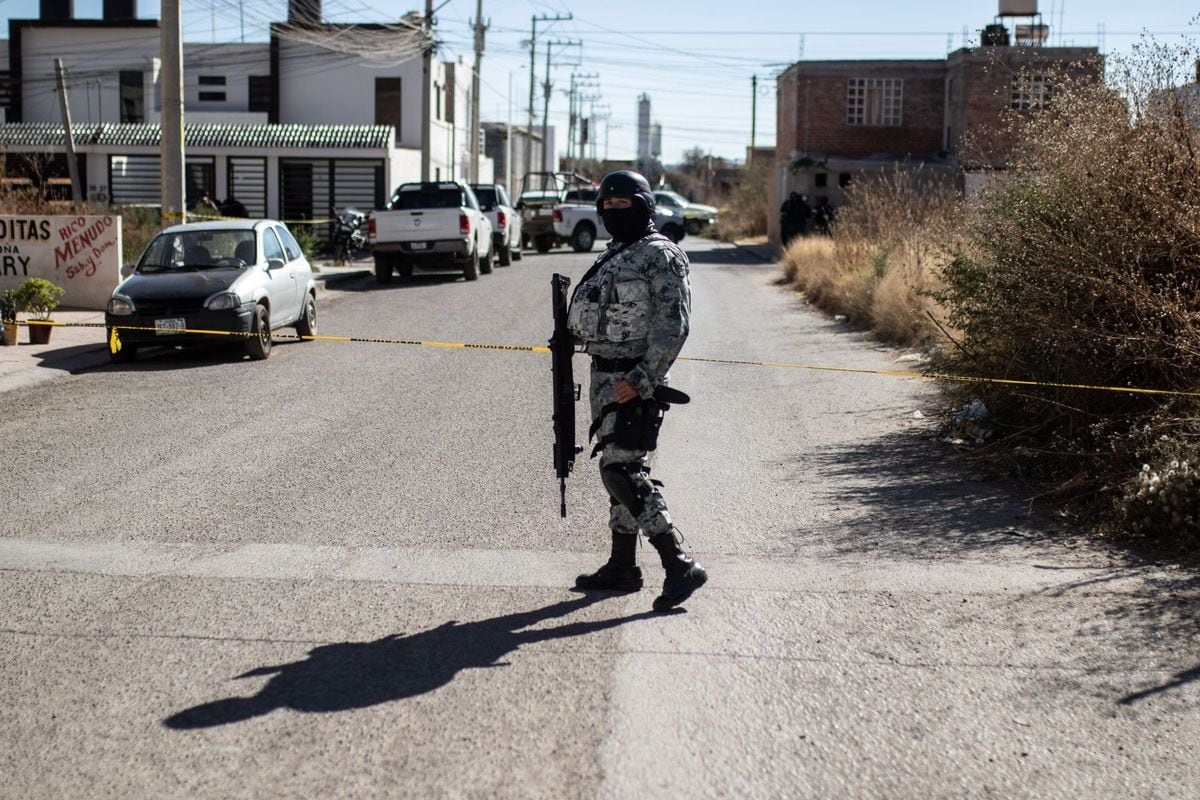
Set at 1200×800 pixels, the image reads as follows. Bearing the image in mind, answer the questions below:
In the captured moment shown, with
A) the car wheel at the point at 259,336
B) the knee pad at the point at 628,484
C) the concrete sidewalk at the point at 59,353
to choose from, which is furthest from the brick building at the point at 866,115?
the knee pad at the point at 628,484

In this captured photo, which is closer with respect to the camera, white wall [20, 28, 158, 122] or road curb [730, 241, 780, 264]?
road curb [730, 241, 780, 264]

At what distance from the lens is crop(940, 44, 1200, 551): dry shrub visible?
764 centimetres

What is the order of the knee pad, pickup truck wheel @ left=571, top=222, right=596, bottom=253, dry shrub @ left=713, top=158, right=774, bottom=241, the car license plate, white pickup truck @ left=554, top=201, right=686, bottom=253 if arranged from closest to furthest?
the knee pad, the car license plate, white pickup truck @ left=554, top=201, right=686, bottom=253, pickup truck wheel @ left=571, top=222, right=596, bottom=253, dry shrub @ left=713, top=158, right=774, bottom=241

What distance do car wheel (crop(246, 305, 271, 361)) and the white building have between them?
28366mm

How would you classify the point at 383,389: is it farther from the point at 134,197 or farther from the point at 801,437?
the point at 134,197

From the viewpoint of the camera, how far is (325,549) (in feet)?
21.9

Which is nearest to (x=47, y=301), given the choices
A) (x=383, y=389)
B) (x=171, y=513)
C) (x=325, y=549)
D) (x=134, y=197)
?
(x=383, y=389)

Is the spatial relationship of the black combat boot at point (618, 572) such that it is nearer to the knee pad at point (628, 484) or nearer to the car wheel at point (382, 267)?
the knee pad at point (628, 484)

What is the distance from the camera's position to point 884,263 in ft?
64.3

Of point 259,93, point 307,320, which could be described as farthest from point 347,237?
point 259,93

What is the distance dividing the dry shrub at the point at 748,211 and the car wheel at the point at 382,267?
28.6 metres

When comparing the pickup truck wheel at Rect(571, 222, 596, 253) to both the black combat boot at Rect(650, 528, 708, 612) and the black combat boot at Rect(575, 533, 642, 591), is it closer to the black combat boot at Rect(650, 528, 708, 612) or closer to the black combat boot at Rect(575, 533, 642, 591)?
the black combat boot at Rect(575, 533, 642, 591)

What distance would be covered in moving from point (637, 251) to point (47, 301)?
38.9 feet

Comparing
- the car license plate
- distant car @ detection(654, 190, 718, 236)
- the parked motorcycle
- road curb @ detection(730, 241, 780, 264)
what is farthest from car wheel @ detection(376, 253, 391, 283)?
distant car @ detection(654, 190, 718, 236)
